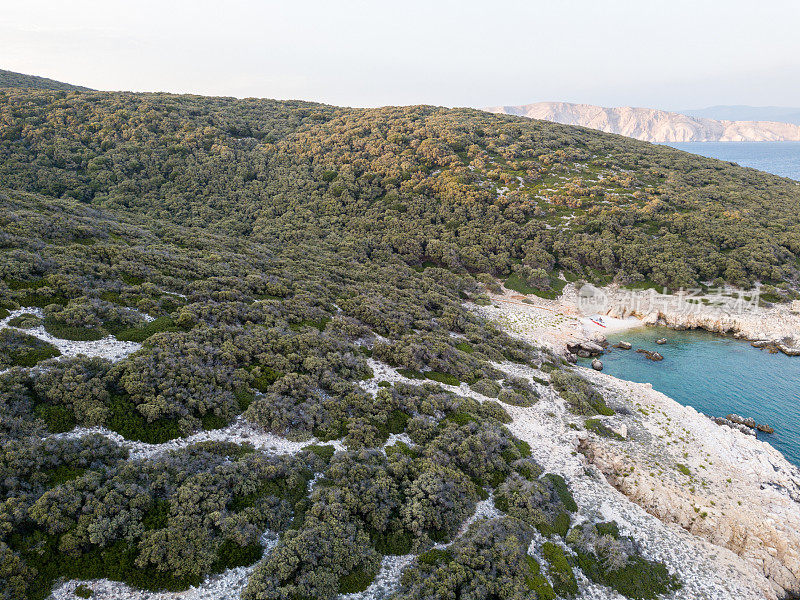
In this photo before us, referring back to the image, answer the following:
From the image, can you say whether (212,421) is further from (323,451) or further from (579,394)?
(579,394)

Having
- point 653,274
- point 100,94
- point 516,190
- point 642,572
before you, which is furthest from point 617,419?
point 100,94

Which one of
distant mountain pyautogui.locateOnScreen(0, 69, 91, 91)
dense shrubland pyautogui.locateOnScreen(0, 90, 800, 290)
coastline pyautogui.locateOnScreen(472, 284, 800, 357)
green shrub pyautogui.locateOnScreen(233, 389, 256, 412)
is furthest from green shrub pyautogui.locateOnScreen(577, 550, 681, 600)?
distant mountain pyautogui.locateOnScreen(0, 69, 91, 91)

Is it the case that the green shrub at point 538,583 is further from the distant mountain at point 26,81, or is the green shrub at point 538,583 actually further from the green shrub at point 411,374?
the distant mountain at point 26,81

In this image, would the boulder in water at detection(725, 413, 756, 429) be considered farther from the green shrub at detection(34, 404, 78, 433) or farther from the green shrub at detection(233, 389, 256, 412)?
the green shrub at detection(34, 404, 78, 433)

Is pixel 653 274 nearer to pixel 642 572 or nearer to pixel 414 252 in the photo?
pixel 414 252

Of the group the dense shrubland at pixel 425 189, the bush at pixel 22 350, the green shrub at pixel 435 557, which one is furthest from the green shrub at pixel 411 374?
the dense shrubland at pixel 425 189

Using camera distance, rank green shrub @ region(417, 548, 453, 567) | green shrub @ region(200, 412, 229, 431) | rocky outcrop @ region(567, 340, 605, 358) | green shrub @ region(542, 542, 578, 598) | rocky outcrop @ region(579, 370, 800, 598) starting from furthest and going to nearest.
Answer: rocky outcrop @ region(567, 340, 605, 358)
rocky outcrop @ region(579, 370, 800, 598)
green shrub @ region(200, 412, 229, 431)
green shrub @ region(542, 542, 578, 598)
green shrub @ region(417, 548, 453, 567)
